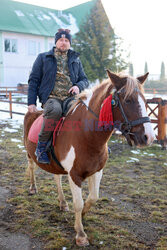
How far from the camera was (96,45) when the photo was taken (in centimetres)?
1870

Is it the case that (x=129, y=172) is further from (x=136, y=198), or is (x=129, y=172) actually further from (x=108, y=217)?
(x=108, y=217)

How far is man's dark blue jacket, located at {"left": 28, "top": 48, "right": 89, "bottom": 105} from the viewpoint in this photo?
324 centimetres

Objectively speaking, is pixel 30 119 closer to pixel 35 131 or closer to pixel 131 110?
pixel 35 131

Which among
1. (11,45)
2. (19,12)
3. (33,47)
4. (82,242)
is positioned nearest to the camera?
(82,242)

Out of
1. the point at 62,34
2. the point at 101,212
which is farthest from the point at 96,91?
the point at 101,212

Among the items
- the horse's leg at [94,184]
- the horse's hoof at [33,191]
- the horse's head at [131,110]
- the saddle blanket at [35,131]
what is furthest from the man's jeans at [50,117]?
the horse's hoof at [33,191]

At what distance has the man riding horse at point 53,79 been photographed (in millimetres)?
3211

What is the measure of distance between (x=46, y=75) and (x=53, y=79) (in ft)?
0.38

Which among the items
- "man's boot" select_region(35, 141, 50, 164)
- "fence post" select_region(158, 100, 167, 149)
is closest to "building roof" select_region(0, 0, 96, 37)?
"fence post" select_region(158, 100, 167, 149)

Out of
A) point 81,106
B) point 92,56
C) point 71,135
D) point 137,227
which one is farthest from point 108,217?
point 92,56

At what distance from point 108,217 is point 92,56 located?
16581 mm

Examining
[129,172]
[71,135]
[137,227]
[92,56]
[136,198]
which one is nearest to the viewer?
[71,135]

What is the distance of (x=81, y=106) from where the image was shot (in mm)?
2961

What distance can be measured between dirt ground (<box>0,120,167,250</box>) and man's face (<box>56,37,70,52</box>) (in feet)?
8.26
